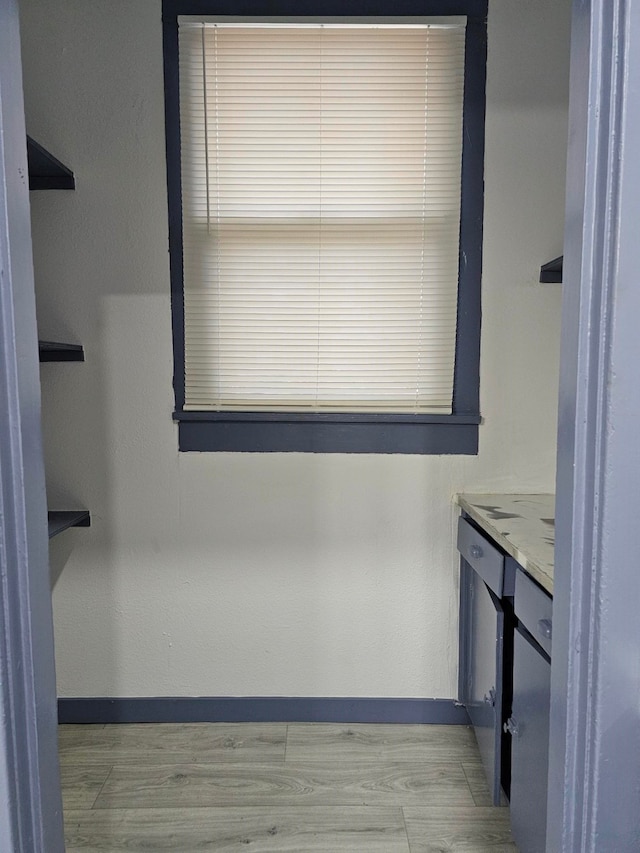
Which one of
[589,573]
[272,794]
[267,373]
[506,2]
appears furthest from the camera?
[267,373]

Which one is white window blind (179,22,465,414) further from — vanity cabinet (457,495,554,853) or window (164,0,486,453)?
vanity cabinet (457,495,554,853)

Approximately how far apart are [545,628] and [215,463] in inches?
49.3

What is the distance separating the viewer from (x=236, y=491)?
6.91ft

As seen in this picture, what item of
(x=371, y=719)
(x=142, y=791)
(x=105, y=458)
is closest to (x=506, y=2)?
(x=105, y=458)

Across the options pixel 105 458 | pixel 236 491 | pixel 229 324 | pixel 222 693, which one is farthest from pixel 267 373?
pixel 222 693

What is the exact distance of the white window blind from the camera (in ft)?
6.38

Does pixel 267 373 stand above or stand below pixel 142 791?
above

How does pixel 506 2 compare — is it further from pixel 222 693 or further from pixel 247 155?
pixel 222 693

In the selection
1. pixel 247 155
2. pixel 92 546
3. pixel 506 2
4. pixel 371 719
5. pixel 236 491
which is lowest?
pixel 371 719

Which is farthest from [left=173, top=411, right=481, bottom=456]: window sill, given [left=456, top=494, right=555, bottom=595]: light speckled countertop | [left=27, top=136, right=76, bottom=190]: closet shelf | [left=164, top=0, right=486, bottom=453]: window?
[left=27, top=136, right=76, bottom=190]: closet shelf

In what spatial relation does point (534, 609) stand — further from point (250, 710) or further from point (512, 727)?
point (250, 710)

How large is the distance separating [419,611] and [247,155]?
1.72 meters

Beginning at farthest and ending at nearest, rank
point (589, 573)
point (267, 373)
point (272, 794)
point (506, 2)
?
1. point (267, 373)
2. point (506, 2)
3. point (272, 794)
4. point (589, 573)

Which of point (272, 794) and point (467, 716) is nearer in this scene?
point (272, 794)
